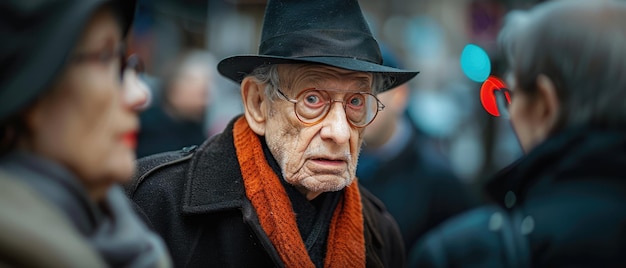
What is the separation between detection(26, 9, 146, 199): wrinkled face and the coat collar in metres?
1.20

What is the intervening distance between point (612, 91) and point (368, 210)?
5.18ft

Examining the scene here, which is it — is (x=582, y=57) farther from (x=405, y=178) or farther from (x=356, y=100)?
(x=405, y=178)

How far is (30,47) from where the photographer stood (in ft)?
5.85

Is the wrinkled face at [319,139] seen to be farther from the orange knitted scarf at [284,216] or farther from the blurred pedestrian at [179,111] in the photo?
the blurred pedestrian at [179,111]

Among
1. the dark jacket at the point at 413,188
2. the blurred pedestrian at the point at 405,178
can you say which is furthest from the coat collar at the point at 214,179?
the dark jacket at the point at 413,188

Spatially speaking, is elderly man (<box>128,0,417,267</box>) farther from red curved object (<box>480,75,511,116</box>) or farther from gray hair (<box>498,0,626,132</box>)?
gray hair (<box>498,0,626,132</box>)

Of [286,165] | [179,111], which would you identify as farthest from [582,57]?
[179,111]

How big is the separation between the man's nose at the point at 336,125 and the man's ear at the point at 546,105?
34.1 inches

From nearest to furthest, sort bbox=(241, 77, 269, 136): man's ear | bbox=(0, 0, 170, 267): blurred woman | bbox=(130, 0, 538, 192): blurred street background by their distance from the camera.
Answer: bbox=(0, 0, 170, 267): blurred woman < bbox=(241, 77, 269, 136): man's ear < bbox=(130, 0, 538, 192): blurred street background

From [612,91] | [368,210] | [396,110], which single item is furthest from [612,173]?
[396,110]

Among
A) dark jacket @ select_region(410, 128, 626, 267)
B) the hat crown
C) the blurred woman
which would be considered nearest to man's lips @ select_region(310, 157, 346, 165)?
the hat crown

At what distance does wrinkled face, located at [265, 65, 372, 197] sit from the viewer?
3.27m

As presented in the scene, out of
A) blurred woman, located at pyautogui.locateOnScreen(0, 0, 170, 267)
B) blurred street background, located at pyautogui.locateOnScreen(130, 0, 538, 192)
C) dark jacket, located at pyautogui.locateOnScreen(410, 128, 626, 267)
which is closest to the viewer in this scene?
blurred woman, located at pyautogui.locateOnScreen(0, 0, 170, 267)

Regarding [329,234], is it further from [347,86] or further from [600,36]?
[600,36]
